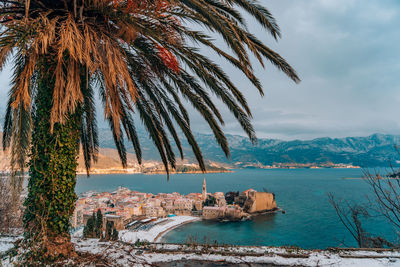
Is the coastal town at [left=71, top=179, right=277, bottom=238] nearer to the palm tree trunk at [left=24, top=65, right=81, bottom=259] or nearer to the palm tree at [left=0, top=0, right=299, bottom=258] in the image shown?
the palm tree trunk at [left=24, top=65, right=81, bottom=259]

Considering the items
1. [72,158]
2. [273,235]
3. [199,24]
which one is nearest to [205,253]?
[72,158]

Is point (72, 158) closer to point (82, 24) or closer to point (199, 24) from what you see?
point (82, 24)

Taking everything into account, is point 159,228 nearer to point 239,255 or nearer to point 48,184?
point 239,255

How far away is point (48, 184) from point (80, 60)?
1.91 metres

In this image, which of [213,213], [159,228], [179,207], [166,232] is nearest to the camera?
[166,232]

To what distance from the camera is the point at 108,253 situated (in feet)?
12.5

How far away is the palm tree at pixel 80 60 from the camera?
292 cm

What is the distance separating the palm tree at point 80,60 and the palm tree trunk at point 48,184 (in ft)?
0.04

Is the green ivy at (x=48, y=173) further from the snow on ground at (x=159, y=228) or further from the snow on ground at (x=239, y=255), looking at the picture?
the snow on ground at (x=159, y=228)

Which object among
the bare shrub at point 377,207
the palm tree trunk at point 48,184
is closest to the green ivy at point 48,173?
the palm tree trunk at point 48,184

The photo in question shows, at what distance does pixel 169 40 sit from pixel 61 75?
1.59 metres

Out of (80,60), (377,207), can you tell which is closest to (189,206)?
(377,207)

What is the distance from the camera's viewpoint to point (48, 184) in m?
3.33

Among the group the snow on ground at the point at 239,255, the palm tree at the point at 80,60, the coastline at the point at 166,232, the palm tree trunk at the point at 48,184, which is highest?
the palm tree at the point at 80,60
